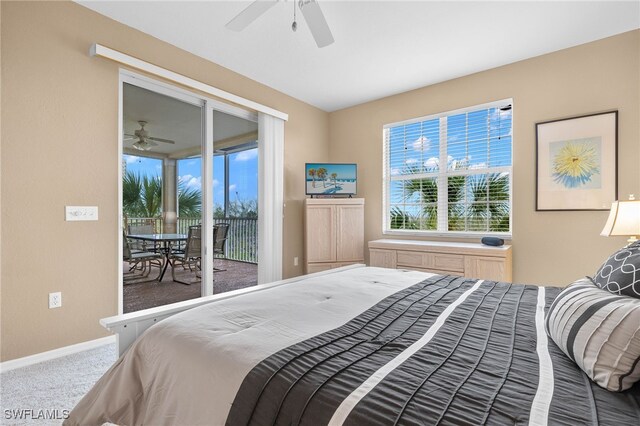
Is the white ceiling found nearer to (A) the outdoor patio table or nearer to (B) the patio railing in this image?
(B) the patio railing

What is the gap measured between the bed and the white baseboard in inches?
61.1

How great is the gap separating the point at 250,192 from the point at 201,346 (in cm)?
321

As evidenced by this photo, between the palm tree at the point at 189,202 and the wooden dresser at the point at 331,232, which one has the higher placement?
the palm tree at the point at 189,202

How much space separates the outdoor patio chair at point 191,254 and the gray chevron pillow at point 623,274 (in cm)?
329

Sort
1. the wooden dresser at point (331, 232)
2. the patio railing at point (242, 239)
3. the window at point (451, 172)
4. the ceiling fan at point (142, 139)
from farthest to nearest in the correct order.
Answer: the wooden dresser at point (331, 232) → the patio railing at point (242, 239) → the window at point (451, 172) → the ceiling fan at point (142, 139)

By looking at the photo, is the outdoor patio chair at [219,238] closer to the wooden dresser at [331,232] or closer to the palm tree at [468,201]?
the wooden dresser at [331,232]

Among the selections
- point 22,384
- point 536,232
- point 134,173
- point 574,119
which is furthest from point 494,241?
point 22,384

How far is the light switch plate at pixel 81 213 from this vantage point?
248 cm

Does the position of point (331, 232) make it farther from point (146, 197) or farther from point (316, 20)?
point (316, 20)

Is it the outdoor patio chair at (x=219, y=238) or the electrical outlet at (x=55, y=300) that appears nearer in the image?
the electrical outlet at (x=55, y=300)

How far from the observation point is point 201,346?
1.01 m

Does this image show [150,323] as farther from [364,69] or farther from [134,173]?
[364,69]

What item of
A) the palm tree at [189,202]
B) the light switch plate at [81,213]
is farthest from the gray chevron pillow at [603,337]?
the palm tree at [189,202]

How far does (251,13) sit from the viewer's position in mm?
2070
